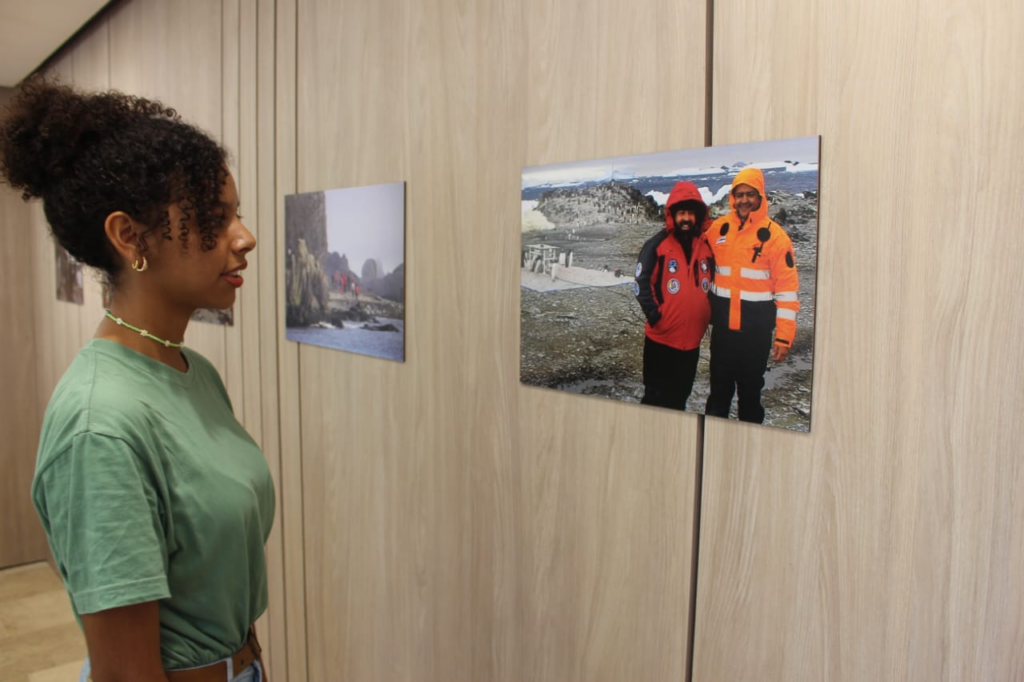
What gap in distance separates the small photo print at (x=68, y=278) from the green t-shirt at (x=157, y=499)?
11.5ft

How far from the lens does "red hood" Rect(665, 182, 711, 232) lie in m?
1.25

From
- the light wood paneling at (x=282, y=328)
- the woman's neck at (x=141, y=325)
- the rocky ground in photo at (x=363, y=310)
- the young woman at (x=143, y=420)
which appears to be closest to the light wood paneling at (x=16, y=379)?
the light wood paneling at (x=282, y=328)

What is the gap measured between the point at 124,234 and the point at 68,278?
3894 millimetres

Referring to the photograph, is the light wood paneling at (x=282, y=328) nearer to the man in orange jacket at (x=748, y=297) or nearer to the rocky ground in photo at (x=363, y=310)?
the rocky ground in photo at (x=363, y=310)

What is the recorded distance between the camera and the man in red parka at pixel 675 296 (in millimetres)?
1264

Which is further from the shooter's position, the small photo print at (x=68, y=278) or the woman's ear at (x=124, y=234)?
the small photo print at (x=68, y=278)

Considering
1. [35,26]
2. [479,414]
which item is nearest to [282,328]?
[479,414]

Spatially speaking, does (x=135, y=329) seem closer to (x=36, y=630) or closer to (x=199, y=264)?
(x=199, y=264)

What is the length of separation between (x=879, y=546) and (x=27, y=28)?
468 cm

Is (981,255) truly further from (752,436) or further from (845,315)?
(752,436)

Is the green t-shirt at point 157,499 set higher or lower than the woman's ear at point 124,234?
lower

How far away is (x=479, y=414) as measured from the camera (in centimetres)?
178

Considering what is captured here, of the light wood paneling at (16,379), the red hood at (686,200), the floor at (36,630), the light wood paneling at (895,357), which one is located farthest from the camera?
the light wood paneling at (16,379)

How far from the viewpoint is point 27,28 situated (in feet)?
12.4
